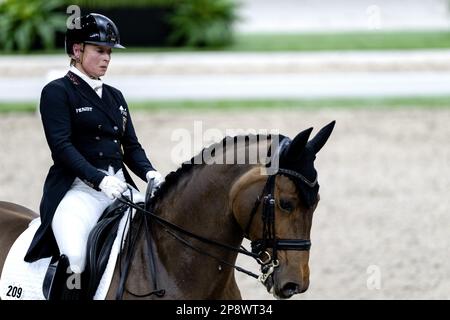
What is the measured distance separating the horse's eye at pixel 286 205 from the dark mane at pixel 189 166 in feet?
1.21

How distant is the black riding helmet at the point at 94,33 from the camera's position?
486 centimetres

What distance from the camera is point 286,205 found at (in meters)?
4.33

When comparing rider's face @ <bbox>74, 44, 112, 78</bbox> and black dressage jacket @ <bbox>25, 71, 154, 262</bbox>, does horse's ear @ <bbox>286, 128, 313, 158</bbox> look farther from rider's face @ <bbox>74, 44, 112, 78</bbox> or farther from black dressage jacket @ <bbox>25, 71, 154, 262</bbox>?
rider's face @ <bbox>74, 44, 112, 78</bbox>

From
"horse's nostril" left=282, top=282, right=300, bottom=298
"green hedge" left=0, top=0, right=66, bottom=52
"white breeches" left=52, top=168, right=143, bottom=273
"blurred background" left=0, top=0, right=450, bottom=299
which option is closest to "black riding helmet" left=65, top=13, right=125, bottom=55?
"white breeches" left=52, top=168, right=143, bottom=273

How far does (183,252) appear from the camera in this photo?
4.68 m

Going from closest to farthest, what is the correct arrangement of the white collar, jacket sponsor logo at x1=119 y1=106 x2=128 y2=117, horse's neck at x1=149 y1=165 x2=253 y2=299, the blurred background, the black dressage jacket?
horse's neck at x1=149 y1=165 x2=253 y2=299 < the black dressage jacket < the white collar < jacket sponsor logo at x1=119 y1=106 x2=128 y2=117 < the blurred background

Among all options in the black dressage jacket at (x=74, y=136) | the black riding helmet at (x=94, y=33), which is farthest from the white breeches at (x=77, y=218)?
the black riding helmet at (x=94, y=33)

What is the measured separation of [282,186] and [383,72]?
14204 mm

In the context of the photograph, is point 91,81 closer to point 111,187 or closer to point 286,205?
point 111,187

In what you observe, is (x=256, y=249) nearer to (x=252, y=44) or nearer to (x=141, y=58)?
(x=141, y=58)

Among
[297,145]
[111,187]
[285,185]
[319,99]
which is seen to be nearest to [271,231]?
[285,185]

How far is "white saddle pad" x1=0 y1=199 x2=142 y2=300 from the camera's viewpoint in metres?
4.89

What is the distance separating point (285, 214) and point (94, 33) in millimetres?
1366

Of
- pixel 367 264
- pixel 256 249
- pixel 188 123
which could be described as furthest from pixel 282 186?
pixel 188 123
